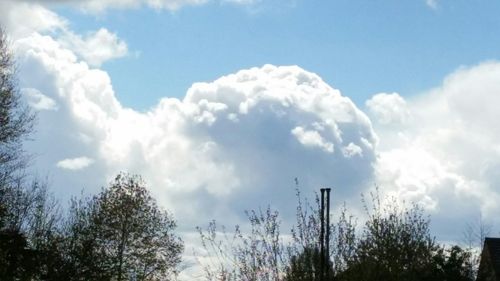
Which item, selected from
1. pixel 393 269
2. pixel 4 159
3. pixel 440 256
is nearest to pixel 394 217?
pixel 393 269

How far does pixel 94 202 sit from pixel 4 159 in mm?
18219

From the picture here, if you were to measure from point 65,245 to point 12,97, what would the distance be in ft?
46.1

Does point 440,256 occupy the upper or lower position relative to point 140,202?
lower

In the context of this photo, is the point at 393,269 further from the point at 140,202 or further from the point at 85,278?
the point at 140,202

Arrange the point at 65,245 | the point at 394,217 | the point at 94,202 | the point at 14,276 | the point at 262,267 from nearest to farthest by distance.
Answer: the point at 262,267 → the point at 394,217 → the point at 14,276 → the point at 65,245 → the point at 94,202

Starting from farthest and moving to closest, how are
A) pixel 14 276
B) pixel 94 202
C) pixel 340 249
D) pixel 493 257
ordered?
pixel 493 257 → pixel 94 202 → pixel 14 276 → pixel 340 249

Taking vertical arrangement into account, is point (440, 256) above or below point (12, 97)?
below

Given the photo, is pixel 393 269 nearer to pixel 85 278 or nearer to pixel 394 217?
pixel 394 217

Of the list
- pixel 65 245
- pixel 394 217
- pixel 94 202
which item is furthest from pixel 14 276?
pixel 394 217

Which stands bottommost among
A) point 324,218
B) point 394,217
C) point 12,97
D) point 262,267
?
point 262,267

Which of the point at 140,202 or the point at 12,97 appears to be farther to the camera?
the point at 140,202

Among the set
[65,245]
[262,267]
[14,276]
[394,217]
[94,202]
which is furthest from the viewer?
[94,202]

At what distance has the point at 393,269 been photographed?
105 ft

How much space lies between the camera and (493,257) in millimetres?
51750
